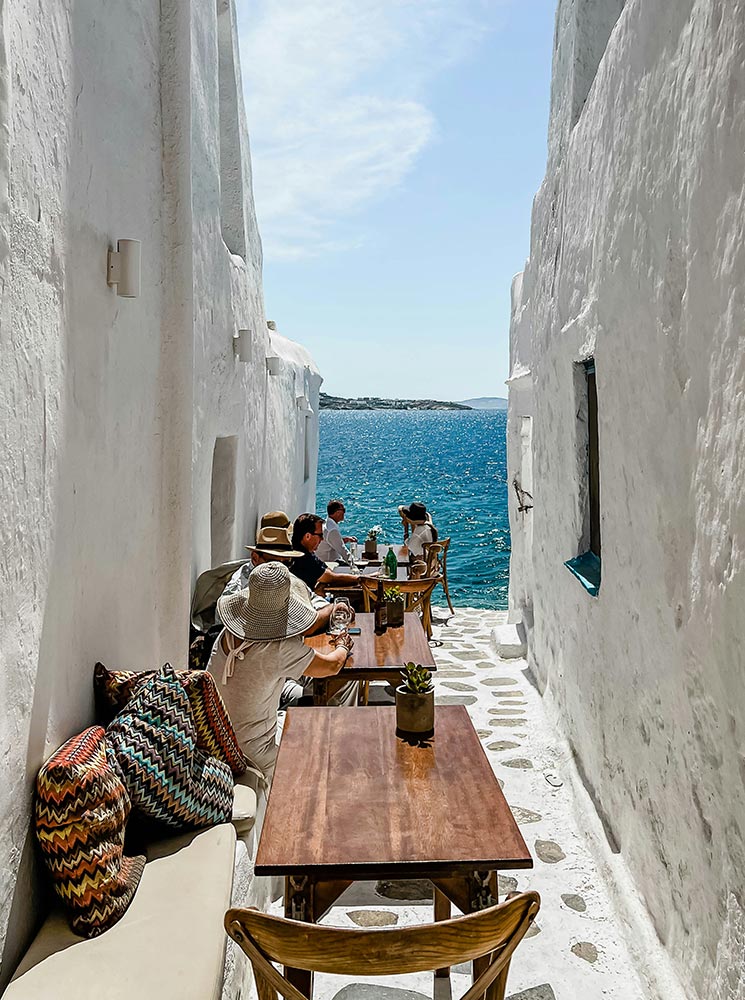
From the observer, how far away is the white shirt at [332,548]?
9.80 m

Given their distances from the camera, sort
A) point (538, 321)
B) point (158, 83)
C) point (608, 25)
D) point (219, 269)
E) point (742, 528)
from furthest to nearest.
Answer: point (538, 321)
point (219, 269)
point (608, 25)
point (158, 83)
point (742, 528)

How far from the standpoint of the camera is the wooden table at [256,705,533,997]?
264 centimetres

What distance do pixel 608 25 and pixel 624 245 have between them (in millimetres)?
2572

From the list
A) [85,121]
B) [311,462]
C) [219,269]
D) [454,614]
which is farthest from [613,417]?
[311,462]

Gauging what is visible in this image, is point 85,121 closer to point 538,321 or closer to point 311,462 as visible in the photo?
point 538,321

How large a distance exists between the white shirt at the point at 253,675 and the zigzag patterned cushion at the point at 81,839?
129 cm

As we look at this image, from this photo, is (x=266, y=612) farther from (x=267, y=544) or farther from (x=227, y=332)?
(x=227, y=332)

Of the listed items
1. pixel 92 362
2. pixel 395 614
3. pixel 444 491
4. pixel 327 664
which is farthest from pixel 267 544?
pixel 444 491

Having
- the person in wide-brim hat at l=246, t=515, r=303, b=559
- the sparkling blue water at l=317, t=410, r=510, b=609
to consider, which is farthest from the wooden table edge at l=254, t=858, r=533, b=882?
the sparkling blue water at l=317, t=410, r=510, b=609

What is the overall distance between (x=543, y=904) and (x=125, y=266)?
3.57 m

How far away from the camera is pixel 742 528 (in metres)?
2.50

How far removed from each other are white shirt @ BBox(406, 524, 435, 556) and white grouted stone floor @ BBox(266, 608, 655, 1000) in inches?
140

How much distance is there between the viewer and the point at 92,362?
361cm

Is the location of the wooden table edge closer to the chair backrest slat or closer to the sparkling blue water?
the chair backrest slat
